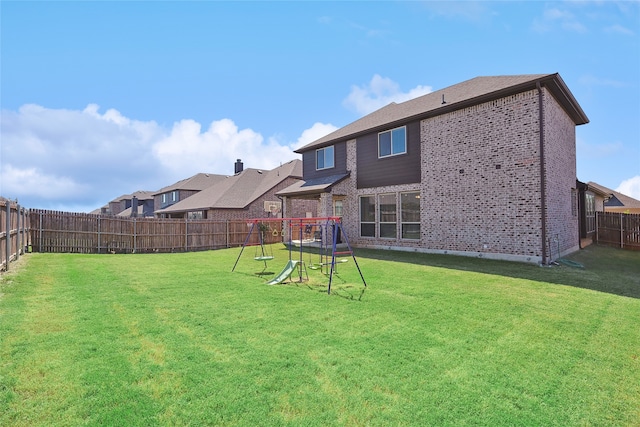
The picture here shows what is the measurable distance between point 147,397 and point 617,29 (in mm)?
14497

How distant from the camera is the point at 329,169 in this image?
18875mm

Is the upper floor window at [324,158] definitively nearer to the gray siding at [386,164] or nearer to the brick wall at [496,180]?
the gray siding at [386,164]

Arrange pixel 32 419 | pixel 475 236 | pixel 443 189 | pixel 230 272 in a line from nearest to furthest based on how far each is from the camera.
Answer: pixel 32 419
pixel 230 272
pixel 475 236
pixel 443 189

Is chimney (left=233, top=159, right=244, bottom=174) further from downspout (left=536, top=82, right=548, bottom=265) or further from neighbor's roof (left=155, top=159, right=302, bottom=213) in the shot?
downspout (left=536, top=82, right=548, bottom=265)

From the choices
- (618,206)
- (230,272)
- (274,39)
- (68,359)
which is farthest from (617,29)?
(618,206)

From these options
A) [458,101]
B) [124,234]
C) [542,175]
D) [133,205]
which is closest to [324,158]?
→ [458,101]

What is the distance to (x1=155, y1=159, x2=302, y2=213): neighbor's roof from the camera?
26734 mm

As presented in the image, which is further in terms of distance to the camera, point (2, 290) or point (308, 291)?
point (308, 291)

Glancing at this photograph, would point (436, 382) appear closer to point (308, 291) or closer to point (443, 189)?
point (308, 291)

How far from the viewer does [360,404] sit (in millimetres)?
2945

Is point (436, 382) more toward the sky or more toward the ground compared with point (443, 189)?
more toward the ground

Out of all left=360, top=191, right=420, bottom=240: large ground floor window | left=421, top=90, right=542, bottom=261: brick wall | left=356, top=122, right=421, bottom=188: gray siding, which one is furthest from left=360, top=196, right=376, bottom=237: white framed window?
left=421, top=90, right=542, bottom=261: brick wall

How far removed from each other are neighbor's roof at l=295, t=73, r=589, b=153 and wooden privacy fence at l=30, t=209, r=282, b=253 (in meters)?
8.32

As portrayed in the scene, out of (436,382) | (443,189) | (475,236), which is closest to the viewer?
(436,382)
